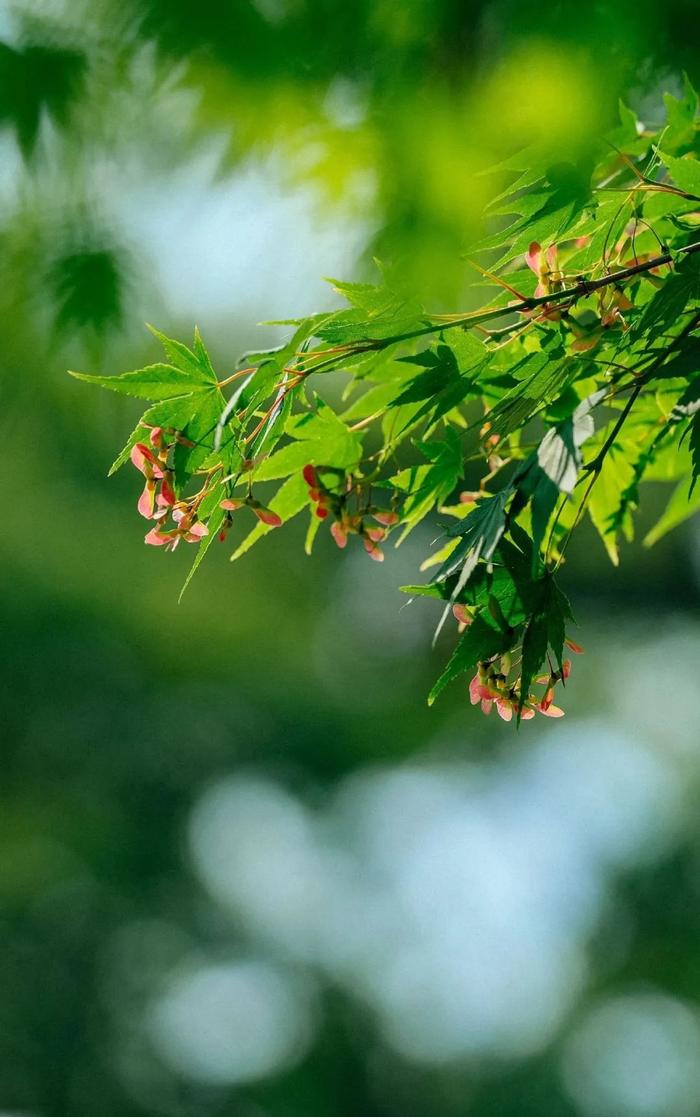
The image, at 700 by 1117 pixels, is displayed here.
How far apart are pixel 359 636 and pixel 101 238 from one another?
708 centimetres

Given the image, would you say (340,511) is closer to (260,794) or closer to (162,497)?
(162,497)

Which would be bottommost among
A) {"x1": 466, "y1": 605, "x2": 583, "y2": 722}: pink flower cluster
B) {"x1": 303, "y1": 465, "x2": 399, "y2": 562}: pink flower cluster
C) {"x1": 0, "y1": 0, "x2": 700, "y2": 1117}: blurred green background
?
{"x1": 0, "y1": 0, "x2": 700, "y2": 1117}: blurred green background

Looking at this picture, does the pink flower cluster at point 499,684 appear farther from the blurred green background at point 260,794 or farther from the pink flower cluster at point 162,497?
the blurred green background at point 260,794

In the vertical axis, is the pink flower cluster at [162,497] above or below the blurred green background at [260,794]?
above

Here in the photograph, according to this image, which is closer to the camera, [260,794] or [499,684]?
[499,684]

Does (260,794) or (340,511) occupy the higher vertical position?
(340,511)

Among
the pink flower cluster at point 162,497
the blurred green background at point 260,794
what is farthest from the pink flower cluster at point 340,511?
the blurred green background at point 260,794

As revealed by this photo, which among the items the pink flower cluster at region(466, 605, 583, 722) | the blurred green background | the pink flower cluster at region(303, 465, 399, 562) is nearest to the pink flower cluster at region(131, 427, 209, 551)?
the pink flower cluster at region(303, 465, 399, 562)

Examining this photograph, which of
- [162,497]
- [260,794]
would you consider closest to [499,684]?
[162,497]

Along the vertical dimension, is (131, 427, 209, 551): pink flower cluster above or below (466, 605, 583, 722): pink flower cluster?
above

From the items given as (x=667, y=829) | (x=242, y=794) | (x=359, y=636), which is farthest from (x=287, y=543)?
(x=667, y=829)

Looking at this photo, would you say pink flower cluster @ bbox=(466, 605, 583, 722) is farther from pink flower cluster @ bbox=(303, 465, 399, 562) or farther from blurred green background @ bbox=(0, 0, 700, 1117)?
blurred green background @ bbox=(0, 0, 700, 1117)

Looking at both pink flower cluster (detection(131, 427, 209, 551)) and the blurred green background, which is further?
the blurred green background

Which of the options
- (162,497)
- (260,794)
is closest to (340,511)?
(162,497)
